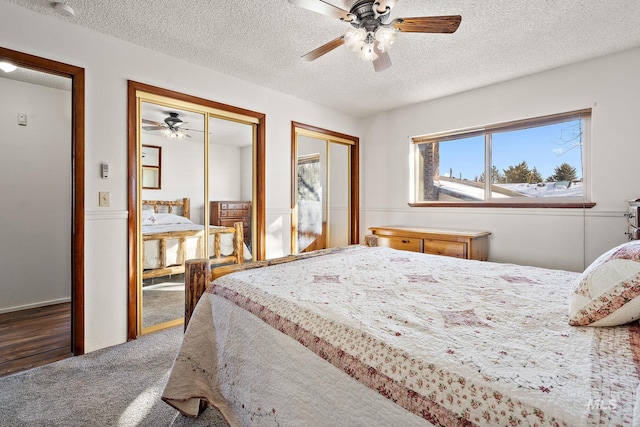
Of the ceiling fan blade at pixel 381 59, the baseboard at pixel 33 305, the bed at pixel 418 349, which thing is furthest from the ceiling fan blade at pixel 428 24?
the baseboard at pixel 33 305

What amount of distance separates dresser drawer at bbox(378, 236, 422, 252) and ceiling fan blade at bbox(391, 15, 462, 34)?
2268 millimetres

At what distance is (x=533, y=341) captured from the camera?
34.0 inches

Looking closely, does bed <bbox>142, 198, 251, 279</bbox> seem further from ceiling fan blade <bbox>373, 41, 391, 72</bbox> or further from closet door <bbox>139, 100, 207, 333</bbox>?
ceiling fan blade <bbox>373, 41, 391, 72</bbox>

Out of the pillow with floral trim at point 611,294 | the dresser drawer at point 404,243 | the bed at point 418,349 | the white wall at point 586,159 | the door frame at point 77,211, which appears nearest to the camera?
the bed at point 418,349

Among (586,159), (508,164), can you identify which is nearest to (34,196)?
(508,164)

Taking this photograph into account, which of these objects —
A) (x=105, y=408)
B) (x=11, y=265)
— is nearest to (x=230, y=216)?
(x=105, y=408)

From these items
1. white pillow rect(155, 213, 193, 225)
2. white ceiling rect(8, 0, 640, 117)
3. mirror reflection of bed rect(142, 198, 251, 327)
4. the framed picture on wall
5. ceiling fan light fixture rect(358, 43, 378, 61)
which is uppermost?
white ceiling rect(8, 0, 640, 117)

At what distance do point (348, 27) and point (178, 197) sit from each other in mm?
2154

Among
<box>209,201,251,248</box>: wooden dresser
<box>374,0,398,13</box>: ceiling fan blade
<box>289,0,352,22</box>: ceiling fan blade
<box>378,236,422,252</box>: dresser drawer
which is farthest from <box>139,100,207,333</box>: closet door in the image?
<box>378,236,422,252</box>: dresser drawer

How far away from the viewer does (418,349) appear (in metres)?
0.82

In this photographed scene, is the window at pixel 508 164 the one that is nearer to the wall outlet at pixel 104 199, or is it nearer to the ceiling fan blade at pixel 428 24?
the ceiling fan blade at pixel 428 24

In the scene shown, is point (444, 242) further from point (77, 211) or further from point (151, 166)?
point (77, 211)

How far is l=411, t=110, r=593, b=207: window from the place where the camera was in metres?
3.02

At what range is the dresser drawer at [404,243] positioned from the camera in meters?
3.51
